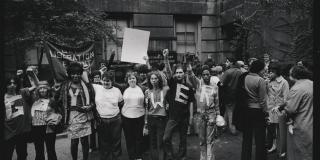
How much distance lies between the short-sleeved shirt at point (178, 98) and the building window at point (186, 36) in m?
9.72

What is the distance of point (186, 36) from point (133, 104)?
10472 millimetres

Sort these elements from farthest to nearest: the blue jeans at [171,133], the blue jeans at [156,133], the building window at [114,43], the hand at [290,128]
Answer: the building window at [114,43] → the blue jeans at [156,133] → the blue jeans at [171,133] → the hand at [290,128]

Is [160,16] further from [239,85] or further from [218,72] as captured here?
[239,85]

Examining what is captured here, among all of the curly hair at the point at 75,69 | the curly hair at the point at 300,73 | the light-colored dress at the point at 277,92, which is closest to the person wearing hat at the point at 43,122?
the curly hair at the point at 75,69

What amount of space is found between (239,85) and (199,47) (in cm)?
1059

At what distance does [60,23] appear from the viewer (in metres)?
10.4

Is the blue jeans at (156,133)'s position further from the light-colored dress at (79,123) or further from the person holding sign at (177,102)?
the light-colored dress at (79,123)

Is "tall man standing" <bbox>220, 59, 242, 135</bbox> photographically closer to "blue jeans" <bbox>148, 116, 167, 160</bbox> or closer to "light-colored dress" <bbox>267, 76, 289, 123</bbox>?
"light-colored dress" <bbox>267, 76, 289, 123</bbox>

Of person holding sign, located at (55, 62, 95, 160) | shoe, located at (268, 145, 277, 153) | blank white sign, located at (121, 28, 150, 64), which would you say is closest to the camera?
person holding sign, located at (55, 62, 95, 160)

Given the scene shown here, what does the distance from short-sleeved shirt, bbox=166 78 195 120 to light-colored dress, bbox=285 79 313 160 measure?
1917 millimetres

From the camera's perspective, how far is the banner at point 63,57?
26.1ft

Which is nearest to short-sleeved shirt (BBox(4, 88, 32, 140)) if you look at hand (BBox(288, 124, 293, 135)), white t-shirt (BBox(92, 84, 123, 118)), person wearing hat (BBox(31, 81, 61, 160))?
person wearing hat (BBox(31, 81, 61, 160))

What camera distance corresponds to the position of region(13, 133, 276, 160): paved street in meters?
7.34

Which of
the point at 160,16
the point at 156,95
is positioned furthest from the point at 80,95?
the point at 160,16
